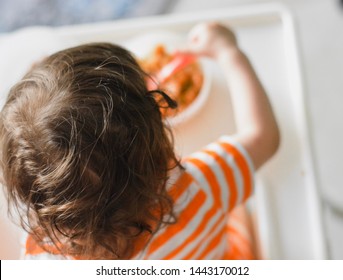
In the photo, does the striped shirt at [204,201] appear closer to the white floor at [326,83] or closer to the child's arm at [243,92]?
the child's arm at [243,92]

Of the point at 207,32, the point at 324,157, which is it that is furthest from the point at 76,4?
the point at 324,157

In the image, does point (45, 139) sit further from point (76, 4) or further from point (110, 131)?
point (76, 4)

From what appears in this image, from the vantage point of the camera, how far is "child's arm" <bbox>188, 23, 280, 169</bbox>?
1.53 ft

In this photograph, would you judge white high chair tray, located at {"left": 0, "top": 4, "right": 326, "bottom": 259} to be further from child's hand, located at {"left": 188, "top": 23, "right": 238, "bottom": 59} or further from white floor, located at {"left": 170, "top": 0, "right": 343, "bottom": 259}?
white floor, located at {"left": 170, "top": 0, "right": 343, "bottom": 259}

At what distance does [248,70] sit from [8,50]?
291 mm

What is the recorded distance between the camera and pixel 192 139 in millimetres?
512

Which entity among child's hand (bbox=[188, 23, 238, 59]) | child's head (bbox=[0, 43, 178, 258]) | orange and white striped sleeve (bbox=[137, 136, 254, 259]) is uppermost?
child's hand (bbox=[188, 23, 238, 59])

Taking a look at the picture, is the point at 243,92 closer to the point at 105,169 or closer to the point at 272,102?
the point at 272,102

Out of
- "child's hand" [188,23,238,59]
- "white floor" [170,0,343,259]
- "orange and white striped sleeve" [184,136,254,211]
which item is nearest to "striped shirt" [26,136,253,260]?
"orange and white striped sleeve" [184,136,254,211]

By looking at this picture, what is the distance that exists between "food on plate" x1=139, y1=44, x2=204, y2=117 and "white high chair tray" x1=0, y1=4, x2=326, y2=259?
19 millimetres

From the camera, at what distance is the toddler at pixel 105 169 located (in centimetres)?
32

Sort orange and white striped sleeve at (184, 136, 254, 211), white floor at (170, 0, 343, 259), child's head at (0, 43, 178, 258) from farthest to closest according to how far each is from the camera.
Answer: white floor at (170, 0, 343, 259)
orange and white striped sleeve at (184, 136, 254, 211)
child's head at (0, 43, 178, 258)

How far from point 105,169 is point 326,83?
2.18 feet

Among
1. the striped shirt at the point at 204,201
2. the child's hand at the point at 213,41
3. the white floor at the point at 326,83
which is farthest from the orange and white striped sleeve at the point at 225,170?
the white floor at the point at 326,83
